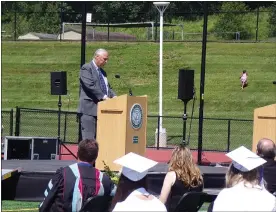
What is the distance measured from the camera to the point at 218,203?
5250mm

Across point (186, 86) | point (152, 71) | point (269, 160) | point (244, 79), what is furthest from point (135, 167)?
point (152, 71)

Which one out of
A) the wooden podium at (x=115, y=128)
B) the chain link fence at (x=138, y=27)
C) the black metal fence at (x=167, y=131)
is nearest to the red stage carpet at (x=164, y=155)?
the black metal fence at (x=167, y=131)

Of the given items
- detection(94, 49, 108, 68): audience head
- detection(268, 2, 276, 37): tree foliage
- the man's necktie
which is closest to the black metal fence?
the man's necktie

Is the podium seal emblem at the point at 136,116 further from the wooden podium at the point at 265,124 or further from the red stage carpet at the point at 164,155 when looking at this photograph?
the red stage carpet at the point at 164,155

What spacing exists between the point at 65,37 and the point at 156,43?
8.69m

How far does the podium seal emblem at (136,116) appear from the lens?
10.7 metres

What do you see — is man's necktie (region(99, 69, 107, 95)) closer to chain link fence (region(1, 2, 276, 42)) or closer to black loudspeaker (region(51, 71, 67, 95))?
black loudspeaker (region(51, 71, 67, 95))

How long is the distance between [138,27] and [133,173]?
39.6 m

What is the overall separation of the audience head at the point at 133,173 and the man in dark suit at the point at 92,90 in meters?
4.83

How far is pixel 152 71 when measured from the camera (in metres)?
38.9

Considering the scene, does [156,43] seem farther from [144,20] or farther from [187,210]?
[187,210]

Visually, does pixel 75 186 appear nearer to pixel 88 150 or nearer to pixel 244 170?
pixel 88 150

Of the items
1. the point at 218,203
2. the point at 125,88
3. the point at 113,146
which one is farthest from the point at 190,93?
the point at 125,88

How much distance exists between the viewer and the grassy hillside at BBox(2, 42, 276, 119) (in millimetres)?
34281
